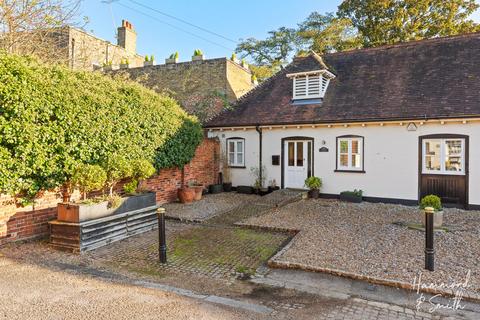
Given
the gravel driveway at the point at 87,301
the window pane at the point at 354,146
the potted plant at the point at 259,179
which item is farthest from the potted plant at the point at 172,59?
the gravel driveway at the point at 87,301

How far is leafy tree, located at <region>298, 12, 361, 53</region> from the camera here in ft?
78.4

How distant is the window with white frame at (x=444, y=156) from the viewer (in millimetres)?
10367

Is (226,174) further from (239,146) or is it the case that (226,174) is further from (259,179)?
(259,179)

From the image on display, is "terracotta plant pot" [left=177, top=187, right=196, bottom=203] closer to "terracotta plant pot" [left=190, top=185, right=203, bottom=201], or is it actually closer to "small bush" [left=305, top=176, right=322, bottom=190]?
"terracotta plant pot" [left=190, top=185, right=203, bottom=201]

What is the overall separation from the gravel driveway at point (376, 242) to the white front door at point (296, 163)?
8.83ft

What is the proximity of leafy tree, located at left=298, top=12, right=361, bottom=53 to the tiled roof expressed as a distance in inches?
385

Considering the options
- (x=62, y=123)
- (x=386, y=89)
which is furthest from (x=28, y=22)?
(x=386, y=89)

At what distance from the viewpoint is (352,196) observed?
11750 mm

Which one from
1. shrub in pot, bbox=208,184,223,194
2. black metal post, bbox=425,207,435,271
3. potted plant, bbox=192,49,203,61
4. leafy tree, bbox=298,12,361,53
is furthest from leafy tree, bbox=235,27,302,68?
black metal post, bbox=425,207,435,271

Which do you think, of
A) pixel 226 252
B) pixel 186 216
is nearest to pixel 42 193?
pixel 186 216

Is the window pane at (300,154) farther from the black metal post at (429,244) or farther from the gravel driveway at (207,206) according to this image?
the black metal post at (429,244)

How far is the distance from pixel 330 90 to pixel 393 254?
8996 millimetres

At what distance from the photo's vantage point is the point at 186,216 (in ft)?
31.3

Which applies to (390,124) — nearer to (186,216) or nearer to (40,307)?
(186,216)
